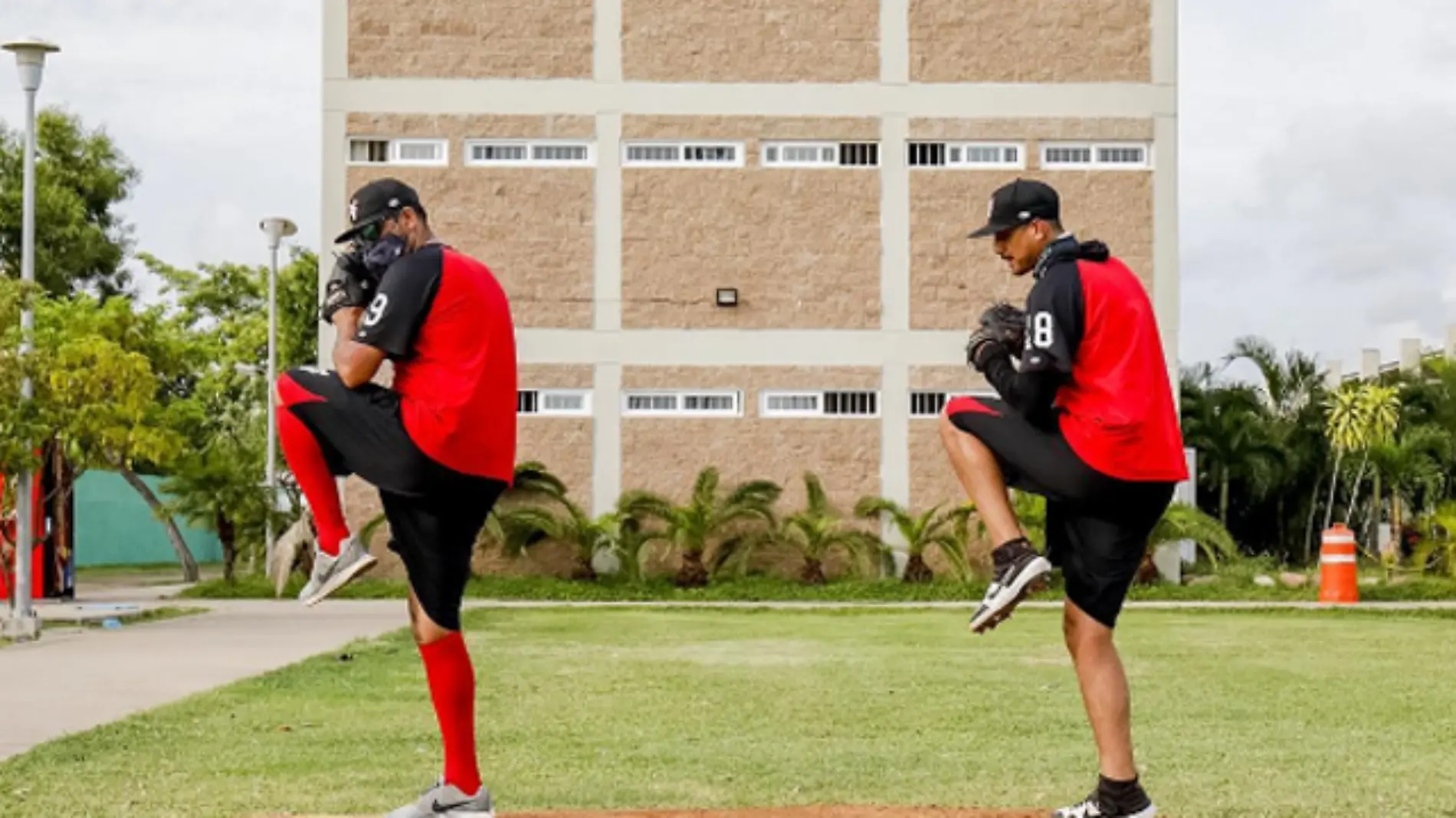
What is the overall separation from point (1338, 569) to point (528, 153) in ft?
50.0

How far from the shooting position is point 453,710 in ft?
23.2

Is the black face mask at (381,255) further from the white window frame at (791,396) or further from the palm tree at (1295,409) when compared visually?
the palm tree at (1295,409)

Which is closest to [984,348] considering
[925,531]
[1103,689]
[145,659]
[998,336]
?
[998,336]

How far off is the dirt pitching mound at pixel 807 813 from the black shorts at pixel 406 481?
2.81 ft

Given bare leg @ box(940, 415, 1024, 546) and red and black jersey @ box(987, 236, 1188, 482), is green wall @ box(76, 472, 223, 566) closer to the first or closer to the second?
bare leg @ box(940, 415, 1024, 546)

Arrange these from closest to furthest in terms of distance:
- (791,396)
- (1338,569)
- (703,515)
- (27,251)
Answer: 1. (27,251)
2. (1338,569)
3. (703,515)
4. (791,396)

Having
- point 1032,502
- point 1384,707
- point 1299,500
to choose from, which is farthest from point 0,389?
point 1299,500

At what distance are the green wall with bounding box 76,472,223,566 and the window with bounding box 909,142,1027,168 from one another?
2301 centimetres

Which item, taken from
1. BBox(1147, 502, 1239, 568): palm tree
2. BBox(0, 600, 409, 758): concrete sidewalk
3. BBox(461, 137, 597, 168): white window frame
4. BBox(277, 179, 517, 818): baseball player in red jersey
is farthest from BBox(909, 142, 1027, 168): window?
BBox(277, 179, 517, 818): baseball player in red jersey

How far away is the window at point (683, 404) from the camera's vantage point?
33.2 meters

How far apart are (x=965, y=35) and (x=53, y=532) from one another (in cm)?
1748

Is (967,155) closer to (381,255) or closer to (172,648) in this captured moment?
(172,648)

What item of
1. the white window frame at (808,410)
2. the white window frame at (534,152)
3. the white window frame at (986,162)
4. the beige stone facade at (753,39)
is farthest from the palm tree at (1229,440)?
the white window frame at (534,152)

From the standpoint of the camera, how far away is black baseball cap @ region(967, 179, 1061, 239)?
6930mm
